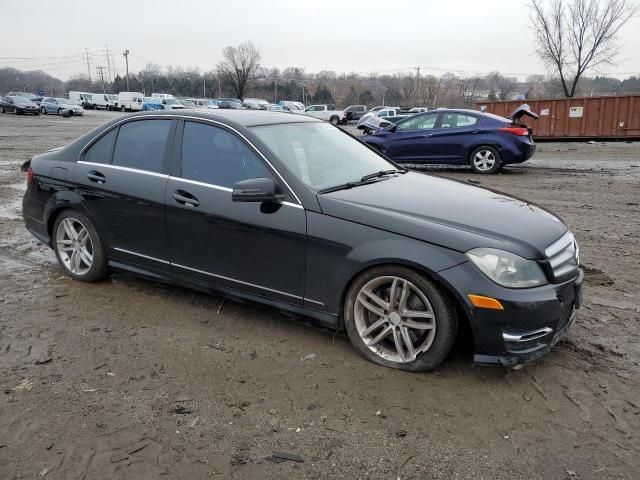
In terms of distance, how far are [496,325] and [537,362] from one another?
2.23 feet

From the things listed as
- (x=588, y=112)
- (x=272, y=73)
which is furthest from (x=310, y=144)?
(x=272, y=73)

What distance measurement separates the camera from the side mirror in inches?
140

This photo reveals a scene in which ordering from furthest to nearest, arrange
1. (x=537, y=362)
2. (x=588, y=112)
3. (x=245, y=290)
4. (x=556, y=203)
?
1. (x=588, y=112)
2. (x=556, y=203)
3. (x=245, y=290)
4. (x=537, y=362)

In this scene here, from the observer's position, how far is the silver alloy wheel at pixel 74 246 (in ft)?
16.0

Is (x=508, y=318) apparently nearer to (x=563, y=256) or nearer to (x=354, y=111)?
(x=563, y=256)

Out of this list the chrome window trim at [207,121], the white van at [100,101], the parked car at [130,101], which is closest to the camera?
the chrome window trim at [207,121]

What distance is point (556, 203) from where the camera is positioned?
855 cm

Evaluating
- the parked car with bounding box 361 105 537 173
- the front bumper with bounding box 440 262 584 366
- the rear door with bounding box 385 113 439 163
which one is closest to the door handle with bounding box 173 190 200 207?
the front bumper with bounding box 440 262 584 366

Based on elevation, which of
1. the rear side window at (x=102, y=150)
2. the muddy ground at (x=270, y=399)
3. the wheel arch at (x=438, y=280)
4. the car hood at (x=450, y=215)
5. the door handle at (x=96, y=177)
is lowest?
the muddy ground at (x=270, y=399)

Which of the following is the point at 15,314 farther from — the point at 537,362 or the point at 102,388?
the point at 537,362

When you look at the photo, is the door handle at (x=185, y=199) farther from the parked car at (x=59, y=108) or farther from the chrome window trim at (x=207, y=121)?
the parked car at (x=59, y=108)

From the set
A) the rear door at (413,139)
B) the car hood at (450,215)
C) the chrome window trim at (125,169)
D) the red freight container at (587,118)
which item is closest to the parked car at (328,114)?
the red freight container at (587,118)

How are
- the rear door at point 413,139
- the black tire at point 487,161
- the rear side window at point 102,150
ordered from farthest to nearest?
1. the rear door at point 413,139
2. the black tire at point 487,161
3. the rear side window at point 102,150

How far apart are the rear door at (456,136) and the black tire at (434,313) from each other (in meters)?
9.36
